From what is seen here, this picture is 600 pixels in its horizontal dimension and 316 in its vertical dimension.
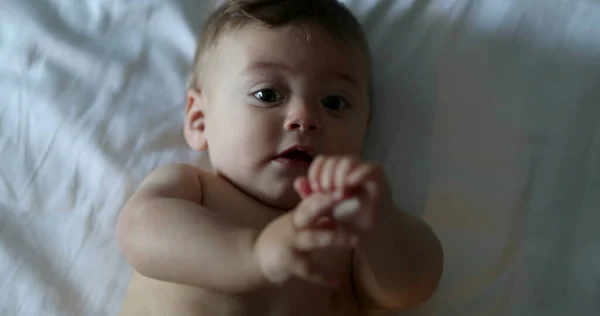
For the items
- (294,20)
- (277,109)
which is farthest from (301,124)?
(294,20)

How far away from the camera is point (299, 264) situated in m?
0.62

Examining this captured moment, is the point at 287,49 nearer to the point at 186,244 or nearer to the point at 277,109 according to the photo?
the point at 277,109

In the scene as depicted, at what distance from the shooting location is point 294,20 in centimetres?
89

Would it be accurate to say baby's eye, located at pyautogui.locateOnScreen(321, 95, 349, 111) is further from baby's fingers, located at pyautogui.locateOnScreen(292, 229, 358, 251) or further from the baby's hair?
baby's fingers, located at pyautogui.locateOnScreen(292, 229, 358, 251)

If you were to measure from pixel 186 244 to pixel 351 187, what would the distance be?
231mm

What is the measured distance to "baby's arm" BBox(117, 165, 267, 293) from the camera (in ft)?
2.28

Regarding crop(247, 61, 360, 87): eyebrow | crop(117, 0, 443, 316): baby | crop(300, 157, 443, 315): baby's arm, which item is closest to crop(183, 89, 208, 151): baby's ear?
crop(117, 0, 443, 316): baby

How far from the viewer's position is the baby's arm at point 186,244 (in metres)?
0.70

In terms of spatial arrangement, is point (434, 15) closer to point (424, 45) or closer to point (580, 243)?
point (424, 45)

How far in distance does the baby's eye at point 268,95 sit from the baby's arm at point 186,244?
0.57 ft

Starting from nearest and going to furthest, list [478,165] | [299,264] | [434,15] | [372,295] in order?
1. [299,264]
2. [372,295]
3. [478,165]
4. [434,15]

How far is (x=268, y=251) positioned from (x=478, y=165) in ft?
1.51

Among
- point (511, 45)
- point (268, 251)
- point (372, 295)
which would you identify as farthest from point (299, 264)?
point (511, 45)

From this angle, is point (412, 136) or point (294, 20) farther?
point (412, 136)
